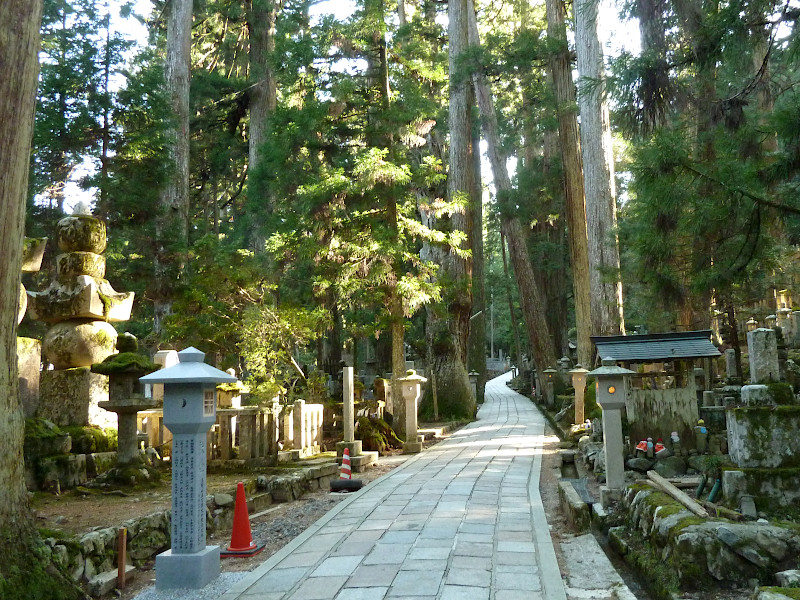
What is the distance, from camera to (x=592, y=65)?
14914 mm

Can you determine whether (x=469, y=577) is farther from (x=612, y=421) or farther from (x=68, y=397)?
(x=68, y=397)

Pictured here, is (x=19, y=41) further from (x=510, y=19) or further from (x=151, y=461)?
(x=510, y=19)

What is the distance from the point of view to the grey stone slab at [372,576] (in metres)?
4.57

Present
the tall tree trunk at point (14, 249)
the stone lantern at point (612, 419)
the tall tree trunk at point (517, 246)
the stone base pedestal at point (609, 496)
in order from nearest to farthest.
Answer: the tall tree trunk at point (14, 249) → the stone base pedestal at point (609, 496) → the stone lantern at point (612, 419) → the tall tree trunk at point (517, 246)

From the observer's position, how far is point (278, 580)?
188 inches

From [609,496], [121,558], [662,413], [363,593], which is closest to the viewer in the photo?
[363,593]

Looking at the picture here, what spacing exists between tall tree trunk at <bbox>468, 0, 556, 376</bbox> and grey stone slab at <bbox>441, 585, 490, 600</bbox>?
19564mm

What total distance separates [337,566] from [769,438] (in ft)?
14.1

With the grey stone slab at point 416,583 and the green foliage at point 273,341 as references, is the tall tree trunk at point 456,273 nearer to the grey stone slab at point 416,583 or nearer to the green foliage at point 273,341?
the green foliage at point 273,341

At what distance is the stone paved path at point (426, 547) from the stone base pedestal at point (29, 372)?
4.27 meters

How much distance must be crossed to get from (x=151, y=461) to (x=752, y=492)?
742 centimetres

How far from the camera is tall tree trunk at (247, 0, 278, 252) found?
20734 millimetres

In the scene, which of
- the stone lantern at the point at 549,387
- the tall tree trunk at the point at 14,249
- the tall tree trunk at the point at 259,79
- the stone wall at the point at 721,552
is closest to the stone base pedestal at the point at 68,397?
the tall tree trunk at the point at 14,249

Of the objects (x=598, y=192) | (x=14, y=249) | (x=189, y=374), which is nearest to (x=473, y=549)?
(x=189, y=374)
